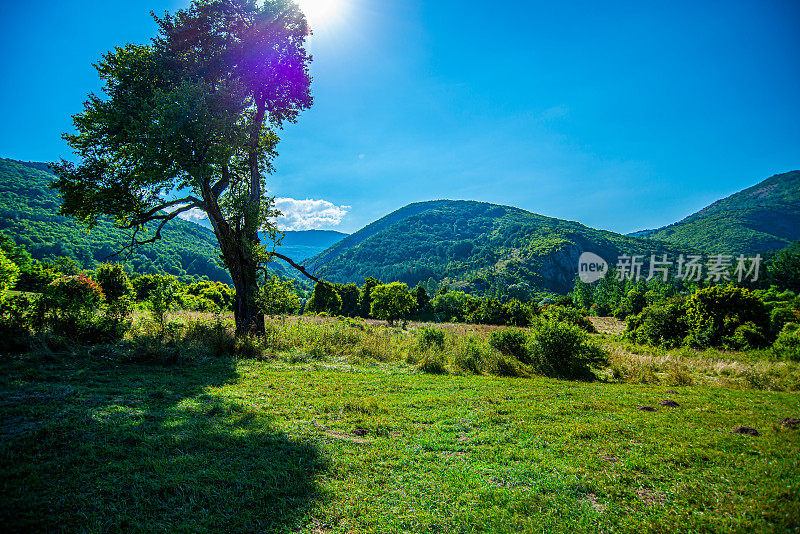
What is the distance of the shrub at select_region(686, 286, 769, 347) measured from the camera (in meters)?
23.2

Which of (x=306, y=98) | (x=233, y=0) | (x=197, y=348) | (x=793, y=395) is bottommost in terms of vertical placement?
(x=793, y=395)

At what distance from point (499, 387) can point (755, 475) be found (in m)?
Result: 5.84

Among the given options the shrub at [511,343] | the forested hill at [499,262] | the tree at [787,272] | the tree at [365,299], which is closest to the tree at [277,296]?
the shrub at [511,343]

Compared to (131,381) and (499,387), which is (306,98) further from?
(499,387)

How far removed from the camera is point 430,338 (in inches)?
635

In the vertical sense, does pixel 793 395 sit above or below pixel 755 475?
below

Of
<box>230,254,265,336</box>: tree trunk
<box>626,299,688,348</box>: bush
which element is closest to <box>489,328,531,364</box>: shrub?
<box>230,254,265,336</box>: tree trunk

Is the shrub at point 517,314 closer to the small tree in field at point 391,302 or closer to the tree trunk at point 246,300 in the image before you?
the small tree in field at point 391,302

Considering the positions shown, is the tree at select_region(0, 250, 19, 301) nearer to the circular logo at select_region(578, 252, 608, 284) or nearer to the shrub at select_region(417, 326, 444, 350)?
the shrub at select_region(417, 326, 444, 350)

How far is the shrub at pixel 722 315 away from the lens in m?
23.2

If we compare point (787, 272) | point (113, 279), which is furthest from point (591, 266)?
point (113, 279)

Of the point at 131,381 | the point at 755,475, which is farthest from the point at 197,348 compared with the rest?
the point at 755,475

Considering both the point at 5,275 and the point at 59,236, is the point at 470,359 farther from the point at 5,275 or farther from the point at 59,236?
the point at 59,236

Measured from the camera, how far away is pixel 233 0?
45.1 ft
